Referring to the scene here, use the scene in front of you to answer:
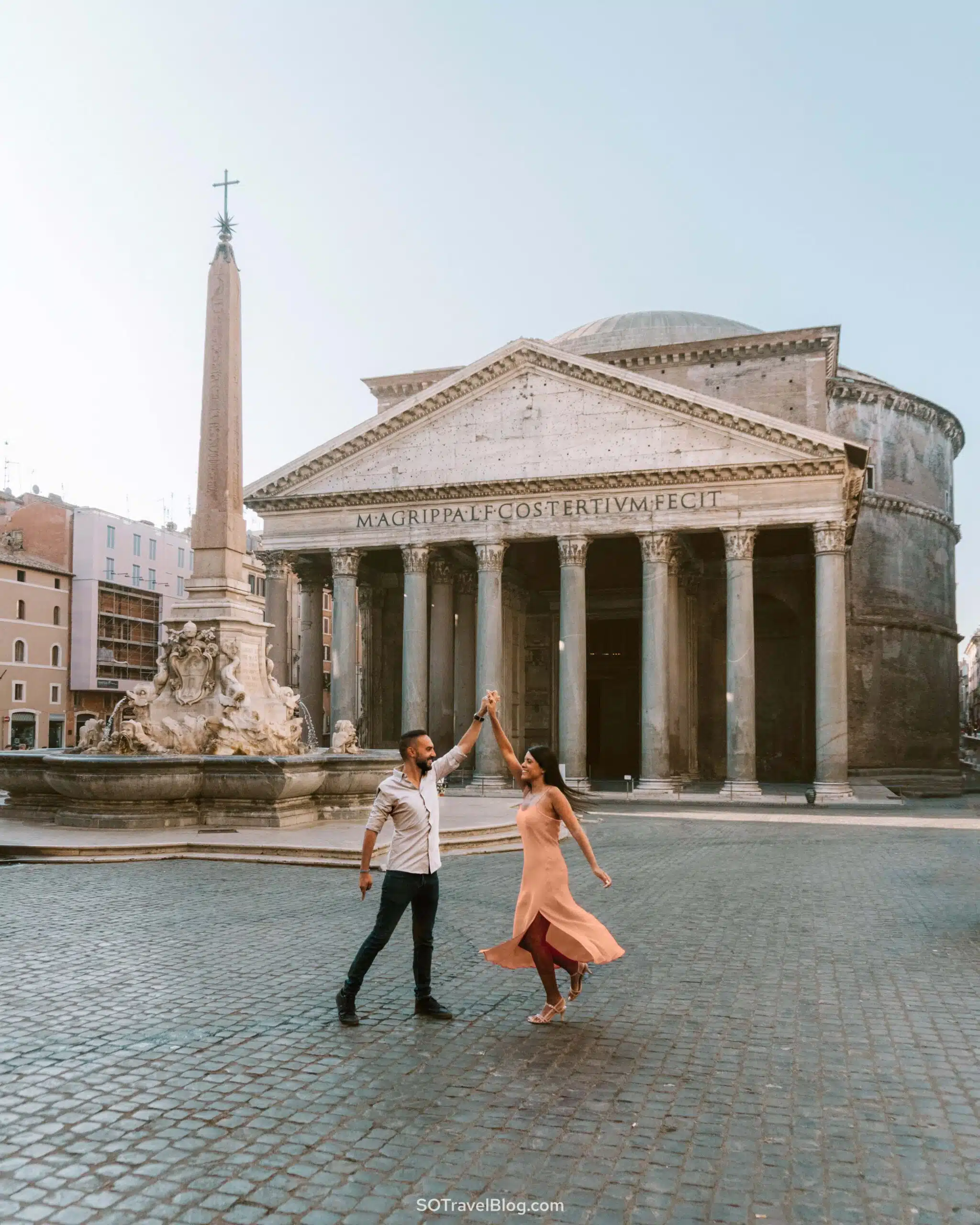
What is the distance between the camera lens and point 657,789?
2905 centimetres

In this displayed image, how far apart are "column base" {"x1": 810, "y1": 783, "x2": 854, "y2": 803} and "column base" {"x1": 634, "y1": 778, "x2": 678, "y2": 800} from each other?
11.8ft

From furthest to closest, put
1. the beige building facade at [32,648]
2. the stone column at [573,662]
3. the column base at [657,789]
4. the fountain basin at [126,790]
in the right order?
the beige building facade at [32,648] → the stone column at [573,662] → the column base at [657,789] → the fountain basin at [126,790]

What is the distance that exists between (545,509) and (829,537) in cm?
786

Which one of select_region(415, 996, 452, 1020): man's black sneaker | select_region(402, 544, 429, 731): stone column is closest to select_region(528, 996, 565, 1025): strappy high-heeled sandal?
select_region(415, 996, 452, 1020): man's black sneaker

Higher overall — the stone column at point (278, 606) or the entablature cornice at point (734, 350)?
the entablature cornice at point (734, 350)

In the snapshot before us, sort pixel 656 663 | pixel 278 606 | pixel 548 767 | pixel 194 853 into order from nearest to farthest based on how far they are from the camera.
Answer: pixel 548 767 < pixel 194 853 < pixel 656 663 < pixel 278 606

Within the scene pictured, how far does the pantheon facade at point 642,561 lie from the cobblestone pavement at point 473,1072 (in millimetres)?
20394

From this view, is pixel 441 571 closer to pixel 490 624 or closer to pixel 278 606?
pixel 490 624

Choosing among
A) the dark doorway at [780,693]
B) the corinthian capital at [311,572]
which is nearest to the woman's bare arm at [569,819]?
the corinthian capital at [311,572]

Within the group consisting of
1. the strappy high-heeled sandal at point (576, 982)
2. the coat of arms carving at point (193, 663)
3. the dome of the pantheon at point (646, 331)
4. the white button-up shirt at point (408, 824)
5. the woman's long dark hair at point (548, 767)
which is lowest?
the strappy high-heeled sandal at point (576, 982)

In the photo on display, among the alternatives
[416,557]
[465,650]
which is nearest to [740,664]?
[416,557]

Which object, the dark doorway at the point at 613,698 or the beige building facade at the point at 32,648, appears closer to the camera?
the dark doorway at the point at 613,698

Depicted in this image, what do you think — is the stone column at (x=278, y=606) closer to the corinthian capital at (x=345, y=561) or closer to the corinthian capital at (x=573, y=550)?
the corinthian capital at (x=345, y=561)

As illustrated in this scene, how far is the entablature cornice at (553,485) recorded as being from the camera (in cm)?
2856
